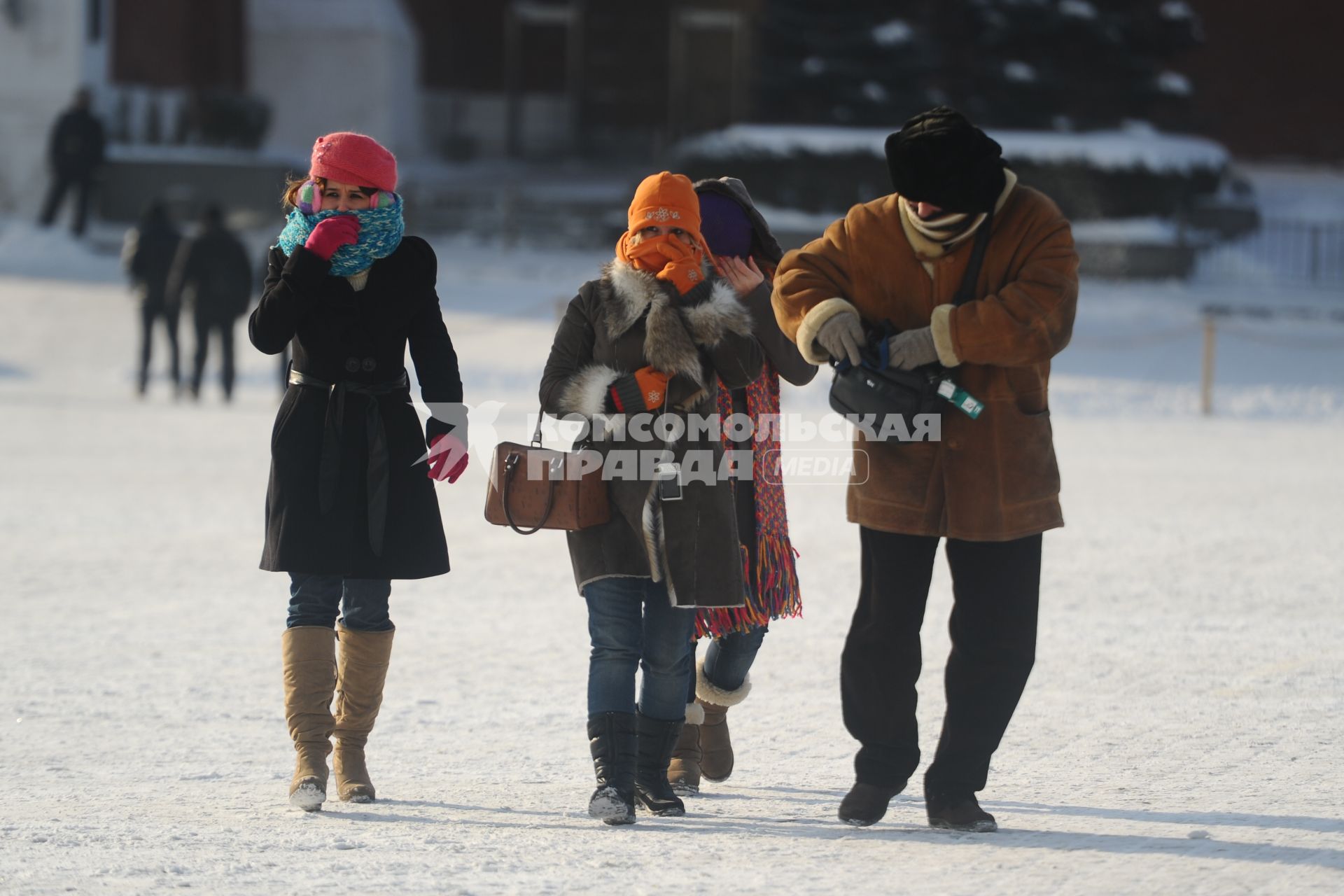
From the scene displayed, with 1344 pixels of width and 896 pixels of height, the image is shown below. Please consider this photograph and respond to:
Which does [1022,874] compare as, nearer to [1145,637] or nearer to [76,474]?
[1145,637]

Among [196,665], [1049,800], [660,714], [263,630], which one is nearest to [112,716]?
[196,665]

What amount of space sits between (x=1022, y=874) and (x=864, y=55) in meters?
24.2

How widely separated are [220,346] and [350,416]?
11.8m

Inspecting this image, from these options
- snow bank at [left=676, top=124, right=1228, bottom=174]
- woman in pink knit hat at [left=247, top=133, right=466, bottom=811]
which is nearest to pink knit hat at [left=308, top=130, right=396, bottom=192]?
woman in pink knit hat at [left=247, top=133, right=466, bottom=811]

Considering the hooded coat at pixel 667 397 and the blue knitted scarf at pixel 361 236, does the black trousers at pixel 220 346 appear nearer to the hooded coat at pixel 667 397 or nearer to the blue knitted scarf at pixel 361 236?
the blue knitted scarf at pixel 361 236

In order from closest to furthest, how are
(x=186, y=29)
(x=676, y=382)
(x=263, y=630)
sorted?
(x=676, y=382) → (x=263, y=630) → (x=186, y=29)

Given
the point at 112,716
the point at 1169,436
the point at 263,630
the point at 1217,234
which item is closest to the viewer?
the point at 112,716

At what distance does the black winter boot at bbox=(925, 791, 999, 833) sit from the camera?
457cm

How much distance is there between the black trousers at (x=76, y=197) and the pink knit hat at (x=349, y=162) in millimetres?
21504

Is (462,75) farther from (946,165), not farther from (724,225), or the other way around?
(946,165)

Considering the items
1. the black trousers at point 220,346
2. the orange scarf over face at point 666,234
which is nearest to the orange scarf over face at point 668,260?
the orange scarf over face at point 666,234

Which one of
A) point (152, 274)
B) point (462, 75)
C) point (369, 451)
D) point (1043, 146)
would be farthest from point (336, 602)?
point (462, 75)

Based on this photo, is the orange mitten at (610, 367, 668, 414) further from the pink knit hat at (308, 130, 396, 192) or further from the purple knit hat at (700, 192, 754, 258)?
the pink knit hat at (308, 130, 396, 192)

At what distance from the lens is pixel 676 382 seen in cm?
475
